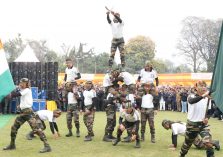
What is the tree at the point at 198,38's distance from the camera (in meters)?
63.5

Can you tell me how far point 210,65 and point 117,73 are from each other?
46787mm

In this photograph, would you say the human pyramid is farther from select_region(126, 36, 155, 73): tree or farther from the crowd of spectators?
select_region(126, 36, 155, 73): tree

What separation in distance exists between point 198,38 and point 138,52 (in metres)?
10.2

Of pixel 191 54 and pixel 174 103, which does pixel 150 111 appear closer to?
pixel 174 103

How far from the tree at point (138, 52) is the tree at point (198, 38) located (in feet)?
18.0

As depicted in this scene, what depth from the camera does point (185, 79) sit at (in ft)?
120

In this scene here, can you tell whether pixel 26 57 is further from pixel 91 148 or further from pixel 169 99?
pixel 91 148

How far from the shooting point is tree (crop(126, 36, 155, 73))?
198 ft

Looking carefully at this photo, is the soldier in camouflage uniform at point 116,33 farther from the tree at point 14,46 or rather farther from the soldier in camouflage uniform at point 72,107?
the tree at point 14,46

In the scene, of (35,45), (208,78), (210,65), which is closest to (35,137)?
(208,78)

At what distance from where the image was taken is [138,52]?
66500 mm

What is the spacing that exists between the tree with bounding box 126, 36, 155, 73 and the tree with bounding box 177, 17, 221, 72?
18.0 feet

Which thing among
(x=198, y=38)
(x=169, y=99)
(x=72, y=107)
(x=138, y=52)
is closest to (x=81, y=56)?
(x=138, y=52)

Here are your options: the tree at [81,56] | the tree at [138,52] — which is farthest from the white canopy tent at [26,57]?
the tree at [81,56]
